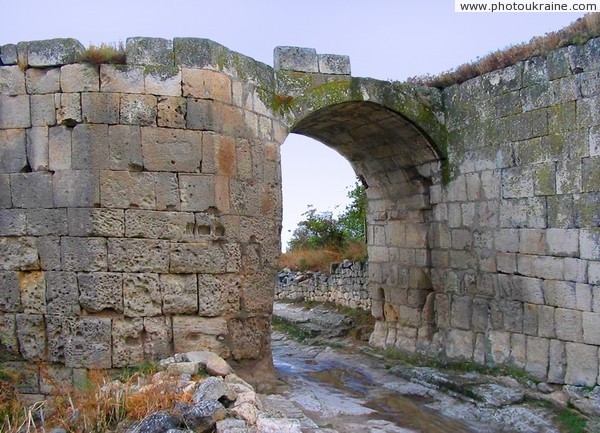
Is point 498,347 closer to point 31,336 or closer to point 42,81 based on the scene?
point 31,336

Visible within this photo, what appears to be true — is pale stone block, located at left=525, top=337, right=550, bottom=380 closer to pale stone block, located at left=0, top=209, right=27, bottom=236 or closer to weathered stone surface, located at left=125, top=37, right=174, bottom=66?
weathered stone surface, located at left=125, top=37, right=174, bottom=66

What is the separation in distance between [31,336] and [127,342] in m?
1.02

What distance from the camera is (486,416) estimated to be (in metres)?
7.34

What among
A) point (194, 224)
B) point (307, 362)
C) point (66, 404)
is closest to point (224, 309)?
point (194, 224)

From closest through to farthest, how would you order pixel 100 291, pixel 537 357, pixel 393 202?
1. pixel 100 291
2. pixel 537 357
3. pixel 393 202

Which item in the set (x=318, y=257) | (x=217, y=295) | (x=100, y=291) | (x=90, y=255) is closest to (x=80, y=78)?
(x=90, y=255)

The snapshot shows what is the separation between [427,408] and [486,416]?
72 centimetres

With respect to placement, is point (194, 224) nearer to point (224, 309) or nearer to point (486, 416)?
point (224, 309)

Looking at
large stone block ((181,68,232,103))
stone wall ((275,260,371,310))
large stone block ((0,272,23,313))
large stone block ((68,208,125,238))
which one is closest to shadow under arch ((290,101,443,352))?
stone wall ((275,260,371,310))

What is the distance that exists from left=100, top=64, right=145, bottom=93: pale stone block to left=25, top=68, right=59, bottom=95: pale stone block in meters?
0.49

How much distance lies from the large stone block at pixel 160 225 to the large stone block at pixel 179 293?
40 cm

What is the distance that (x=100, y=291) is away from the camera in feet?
21.0

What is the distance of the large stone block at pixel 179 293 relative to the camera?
6.53 m

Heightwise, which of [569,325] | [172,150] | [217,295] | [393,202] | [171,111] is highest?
[171,111]
